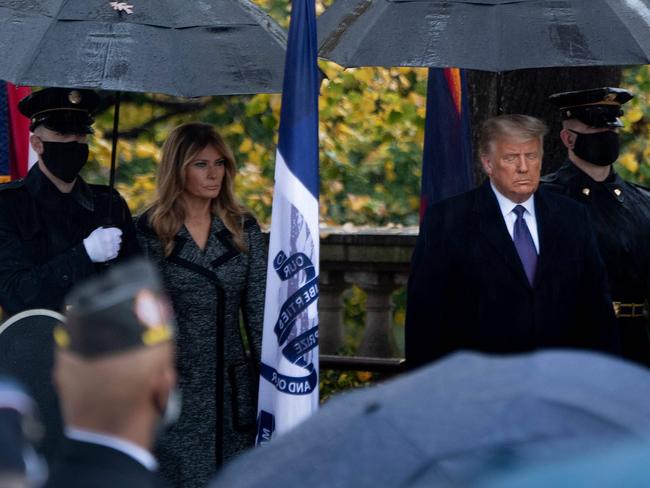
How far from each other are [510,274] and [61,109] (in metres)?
1.80

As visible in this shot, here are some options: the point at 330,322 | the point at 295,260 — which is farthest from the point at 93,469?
the point at 330,322

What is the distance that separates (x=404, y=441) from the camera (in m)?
2.43

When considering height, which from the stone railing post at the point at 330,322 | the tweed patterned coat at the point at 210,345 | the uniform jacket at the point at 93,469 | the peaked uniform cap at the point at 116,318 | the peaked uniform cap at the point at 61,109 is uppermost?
the peaked uniform cap at the point at 116,318

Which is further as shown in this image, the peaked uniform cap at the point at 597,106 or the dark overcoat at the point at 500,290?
the peaked uniform cap at the point at 597,106

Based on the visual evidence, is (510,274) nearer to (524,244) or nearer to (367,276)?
(524,244)

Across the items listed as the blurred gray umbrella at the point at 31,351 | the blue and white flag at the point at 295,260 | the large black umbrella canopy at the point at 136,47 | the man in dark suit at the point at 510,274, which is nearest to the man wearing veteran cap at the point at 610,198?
the man in dark suit at the point at 510,274

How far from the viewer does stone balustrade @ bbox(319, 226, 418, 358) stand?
27.6 ft

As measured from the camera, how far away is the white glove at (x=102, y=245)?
5309mm

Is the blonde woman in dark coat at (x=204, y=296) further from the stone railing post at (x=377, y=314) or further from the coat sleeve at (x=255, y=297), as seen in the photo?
the stone railing post at (x=377, y=314)

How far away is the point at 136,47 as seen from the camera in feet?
16.7

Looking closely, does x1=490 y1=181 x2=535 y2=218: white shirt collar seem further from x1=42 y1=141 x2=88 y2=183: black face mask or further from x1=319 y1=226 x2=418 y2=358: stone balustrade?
x1=319 y1=226 x2=418 y2=358: stone balustrade

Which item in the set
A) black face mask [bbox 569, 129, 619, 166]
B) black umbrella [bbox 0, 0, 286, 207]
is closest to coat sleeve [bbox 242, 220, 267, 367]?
black umbrella [bbox 0, 0, 286, 207]

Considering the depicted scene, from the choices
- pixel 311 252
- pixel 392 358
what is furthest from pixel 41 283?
pixel 392 358

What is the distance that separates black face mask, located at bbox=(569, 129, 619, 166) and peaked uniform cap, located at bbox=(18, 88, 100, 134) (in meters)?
1.99
